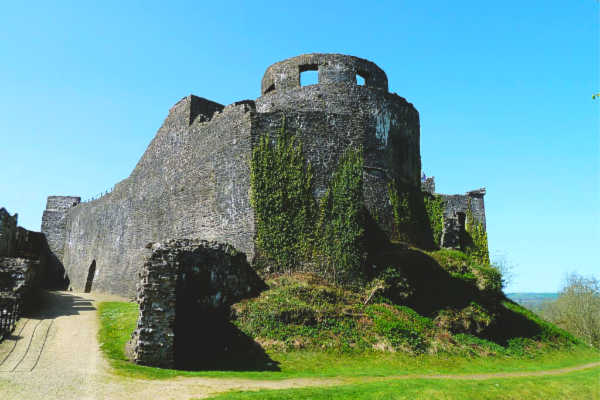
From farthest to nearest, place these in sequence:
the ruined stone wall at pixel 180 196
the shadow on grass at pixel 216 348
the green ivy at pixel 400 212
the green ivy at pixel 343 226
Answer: the green ivy at pixel 400 212, the ruined stone wall at pixel 180 196, the green ivy at pixel 343 226, the shadow on grass at pixel 216 348

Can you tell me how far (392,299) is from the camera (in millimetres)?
17375

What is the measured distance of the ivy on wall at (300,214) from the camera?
1756 centimetres

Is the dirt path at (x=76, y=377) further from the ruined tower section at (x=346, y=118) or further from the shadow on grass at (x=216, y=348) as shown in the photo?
the ruined tower section at (x=346, y=118)

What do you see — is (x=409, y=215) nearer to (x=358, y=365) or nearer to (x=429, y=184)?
(x=358, y=365)

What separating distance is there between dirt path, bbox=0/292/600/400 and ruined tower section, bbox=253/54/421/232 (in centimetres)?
906

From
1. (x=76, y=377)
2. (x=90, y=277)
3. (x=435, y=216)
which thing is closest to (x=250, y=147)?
(x=76, y=377)

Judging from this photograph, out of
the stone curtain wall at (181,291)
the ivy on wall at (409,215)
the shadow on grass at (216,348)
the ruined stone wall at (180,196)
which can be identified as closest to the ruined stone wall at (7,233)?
the ruined stone wall at (180,196)

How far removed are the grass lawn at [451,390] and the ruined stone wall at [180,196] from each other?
797cm

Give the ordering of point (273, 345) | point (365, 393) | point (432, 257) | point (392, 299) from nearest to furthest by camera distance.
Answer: point (365, 393) < point (273, 345) < point (392, 299) < point (432, 257)

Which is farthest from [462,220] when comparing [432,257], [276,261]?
[276,261]

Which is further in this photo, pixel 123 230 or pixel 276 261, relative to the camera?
pixel 123 230

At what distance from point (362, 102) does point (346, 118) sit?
4.85ft

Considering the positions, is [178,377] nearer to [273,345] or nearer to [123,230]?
[273,345]

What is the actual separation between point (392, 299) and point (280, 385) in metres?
7.65
